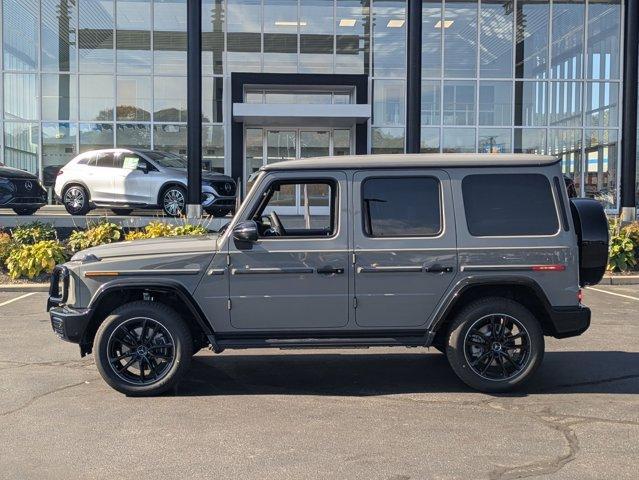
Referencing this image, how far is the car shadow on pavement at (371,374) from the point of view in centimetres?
608

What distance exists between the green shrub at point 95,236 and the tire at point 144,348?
7.79 m

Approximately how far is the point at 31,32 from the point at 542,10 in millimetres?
18138

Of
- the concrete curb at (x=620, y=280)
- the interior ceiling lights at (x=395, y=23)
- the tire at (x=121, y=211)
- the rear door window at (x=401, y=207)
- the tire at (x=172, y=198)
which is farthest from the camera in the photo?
the interior ceiling lights at (x=395, y=23)

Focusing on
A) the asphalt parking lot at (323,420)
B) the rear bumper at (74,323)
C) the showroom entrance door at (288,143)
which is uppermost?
the showroom entrance door at (288,143)

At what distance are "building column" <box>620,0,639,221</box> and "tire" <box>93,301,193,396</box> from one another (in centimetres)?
1464

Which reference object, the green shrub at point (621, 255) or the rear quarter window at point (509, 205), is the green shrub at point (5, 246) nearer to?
the rear quarter window at point (509, 205)

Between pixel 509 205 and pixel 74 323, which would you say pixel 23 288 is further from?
pixel 509 205

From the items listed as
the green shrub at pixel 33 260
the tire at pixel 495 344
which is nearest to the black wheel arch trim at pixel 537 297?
the tire at pixel 495 344

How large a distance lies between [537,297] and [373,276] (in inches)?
56.4

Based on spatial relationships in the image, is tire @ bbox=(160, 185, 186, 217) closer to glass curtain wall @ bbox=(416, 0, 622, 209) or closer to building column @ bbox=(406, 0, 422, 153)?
building column @ bbox=(406, 0, 422, 153)

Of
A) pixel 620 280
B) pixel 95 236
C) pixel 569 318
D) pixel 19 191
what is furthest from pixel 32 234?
pixel 620 280

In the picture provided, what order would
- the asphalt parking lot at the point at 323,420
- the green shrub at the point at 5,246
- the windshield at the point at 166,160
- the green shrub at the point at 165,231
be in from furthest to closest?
the windshield at the point at 166,160 < the green shrub at the point at 5,246 < the green shrub at the point at 165,231 < the asphalt parking lot at the point at 323,420

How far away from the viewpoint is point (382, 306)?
5754mm

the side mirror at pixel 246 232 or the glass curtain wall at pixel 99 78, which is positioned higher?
the glass curtain wall at pixel 99 78
